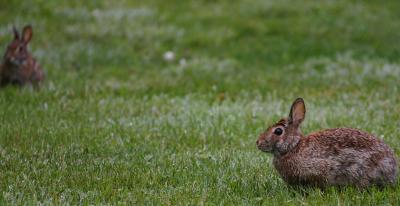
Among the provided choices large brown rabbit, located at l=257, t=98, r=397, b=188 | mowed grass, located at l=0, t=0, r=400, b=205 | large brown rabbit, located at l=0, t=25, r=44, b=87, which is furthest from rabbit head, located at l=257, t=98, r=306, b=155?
large brown rabbit, located at l=0, t=25, r=44, b=87

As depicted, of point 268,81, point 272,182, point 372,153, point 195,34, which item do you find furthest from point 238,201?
point 195,34

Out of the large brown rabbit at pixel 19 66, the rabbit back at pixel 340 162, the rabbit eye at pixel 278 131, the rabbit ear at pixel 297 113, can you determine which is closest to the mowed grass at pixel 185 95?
the rabbit back at pixel 340 162

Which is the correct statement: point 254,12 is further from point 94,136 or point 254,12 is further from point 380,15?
point 94,136

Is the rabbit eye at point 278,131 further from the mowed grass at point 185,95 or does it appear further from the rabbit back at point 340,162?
the mowed grass at point 185,95

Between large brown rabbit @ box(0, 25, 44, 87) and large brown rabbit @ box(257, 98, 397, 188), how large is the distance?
321 inches

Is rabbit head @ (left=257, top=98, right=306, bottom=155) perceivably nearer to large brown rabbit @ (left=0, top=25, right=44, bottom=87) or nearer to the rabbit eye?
the rabbit eye

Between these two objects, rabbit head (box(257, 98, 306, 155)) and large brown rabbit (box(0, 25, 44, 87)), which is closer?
rabbit head (box(257, 98, 306, 155))

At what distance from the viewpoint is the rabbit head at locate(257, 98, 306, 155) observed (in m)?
7.76

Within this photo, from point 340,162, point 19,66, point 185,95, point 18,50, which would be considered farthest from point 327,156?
point 18,50

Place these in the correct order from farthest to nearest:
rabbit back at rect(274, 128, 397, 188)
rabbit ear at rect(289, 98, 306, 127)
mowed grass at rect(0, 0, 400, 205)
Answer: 1. mowed grass at rect(0, 0, 400, 205)
2. rabbit ear at rect(289, 98, 306, 127)
3. rabbit back at rect(274, 128, 397, 188)

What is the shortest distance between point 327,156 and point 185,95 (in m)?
7.47

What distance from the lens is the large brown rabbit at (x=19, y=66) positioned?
577 inches

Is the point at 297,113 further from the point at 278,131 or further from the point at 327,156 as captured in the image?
the point at 327,156

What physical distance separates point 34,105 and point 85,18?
8.98m
